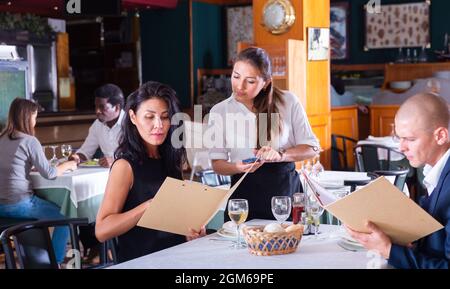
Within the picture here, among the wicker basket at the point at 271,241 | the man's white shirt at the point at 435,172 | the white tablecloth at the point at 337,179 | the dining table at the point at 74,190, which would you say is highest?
the man's white shirt at the point at 435,172

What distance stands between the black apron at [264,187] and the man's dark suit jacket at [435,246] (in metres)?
1.41

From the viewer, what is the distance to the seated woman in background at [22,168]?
5.54 meters

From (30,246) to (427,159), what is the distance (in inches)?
61.4

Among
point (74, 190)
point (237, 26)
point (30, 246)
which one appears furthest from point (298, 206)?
point (237, 26)

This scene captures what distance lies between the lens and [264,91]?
3906 mm

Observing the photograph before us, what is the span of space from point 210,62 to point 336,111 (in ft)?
12.3

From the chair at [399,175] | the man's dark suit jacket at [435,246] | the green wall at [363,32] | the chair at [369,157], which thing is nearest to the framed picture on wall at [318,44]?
the chair at [369,157]

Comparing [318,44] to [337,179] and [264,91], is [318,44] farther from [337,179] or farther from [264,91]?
[264,91]

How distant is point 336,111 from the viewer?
10039 millimetres

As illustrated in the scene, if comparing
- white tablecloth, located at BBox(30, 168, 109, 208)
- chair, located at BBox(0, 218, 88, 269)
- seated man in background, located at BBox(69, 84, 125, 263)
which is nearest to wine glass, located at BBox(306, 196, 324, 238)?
chair, located at BBox(0, 218, 88, 269)

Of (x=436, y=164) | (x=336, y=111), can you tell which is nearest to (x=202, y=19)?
(x=336, y=111)

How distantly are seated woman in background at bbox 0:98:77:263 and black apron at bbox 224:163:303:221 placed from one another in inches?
87.9

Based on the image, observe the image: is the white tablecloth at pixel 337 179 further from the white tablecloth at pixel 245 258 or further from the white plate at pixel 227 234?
the white tablecloth at pixel 245 258

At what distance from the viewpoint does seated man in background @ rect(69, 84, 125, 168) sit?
20.4ft
